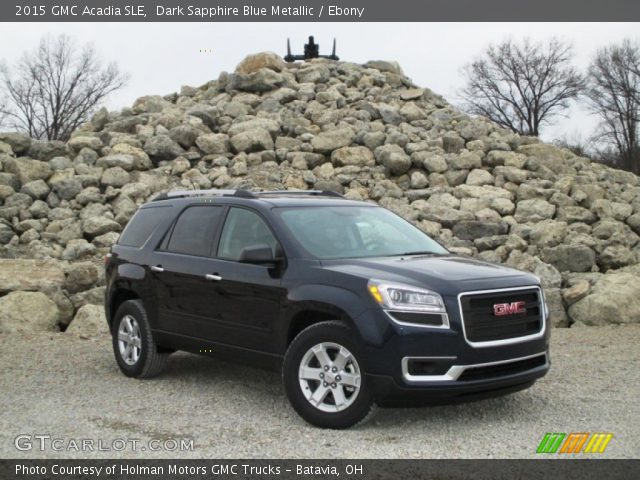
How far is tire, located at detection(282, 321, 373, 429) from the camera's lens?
18.0 ft

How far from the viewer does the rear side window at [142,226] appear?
790cm

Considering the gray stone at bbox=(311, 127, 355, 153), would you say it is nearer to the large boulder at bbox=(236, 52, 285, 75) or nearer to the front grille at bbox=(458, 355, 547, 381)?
the large boulder at bbox=(236, 52, 285, 75)

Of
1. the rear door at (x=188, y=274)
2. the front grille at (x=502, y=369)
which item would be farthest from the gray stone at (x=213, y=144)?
the front grille at (x=502, y=369)

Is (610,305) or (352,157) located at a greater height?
(352,157)

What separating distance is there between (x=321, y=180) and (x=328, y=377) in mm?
11133

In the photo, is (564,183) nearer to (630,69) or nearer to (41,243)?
(41,243)

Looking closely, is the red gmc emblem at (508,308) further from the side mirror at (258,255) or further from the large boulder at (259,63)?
the large boulder at (259,63)

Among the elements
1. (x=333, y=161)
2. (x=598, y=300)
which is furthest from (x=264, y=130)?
(x=598, y=300)

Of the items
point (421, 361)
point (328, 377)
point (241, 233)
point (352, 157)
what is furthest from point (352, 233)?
point (352, 157)

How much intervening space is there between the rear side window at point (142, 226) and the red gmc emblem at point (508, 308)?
3699mm

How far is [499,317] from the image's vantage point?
568 cm

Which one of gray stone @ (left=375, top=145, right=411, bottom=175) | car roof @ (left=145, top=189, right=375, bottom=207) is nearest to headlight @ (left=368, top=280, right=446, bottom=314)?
car roof @ (left=145, top=189, right=375, bottom=207)

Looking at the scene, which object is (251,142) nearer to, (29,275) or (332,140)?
(332,140)

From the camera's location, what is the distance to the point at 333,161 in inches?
686
